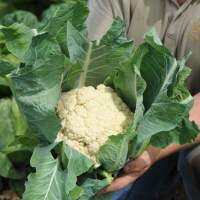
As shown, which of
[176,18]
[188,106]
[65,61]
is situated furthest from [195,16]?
[65,61]

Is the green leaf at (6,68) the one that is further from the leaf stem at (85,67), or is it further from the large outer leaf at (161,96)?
the large outer leaf at (161,96)

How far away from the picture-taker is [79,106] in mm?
1391

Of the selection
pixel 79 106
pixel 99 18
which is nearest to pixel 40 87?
pixel 79 106

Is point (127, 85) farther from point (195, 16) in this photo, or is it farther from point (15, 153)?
point (195, 16)

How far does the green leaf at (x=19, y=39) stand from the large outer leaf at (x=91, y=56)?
0.10 m

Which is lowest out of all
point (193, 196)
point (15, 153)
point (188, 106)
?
point (193, 196)

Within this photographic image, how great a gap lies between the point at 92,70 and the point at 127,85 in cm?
9

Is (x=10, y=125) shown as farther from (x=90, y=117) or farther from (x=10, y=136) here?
(x=90, y=117)

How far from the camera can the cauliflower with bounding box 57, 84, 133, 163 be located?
1.36m

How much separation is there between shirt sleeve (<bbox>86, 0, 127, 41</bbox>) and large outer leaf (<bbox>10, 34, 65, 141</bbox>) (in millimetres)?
395

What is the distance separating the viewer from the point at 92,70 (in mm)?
1422

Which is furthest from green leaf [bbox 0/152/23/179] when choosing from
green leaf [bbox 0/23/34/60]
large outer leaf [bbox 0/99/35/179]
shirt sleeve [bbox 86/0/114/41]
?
shirt sleeve [bbox 86/0/114/41]

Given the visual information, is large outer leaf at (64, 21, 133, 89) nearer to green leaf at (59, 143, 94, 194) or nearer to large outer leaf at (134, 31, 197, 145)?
large outer leaf at (134, 31, 197, 145)

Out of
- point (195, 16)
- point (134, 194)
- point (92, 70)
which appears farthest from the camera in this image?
point (134, 194)
